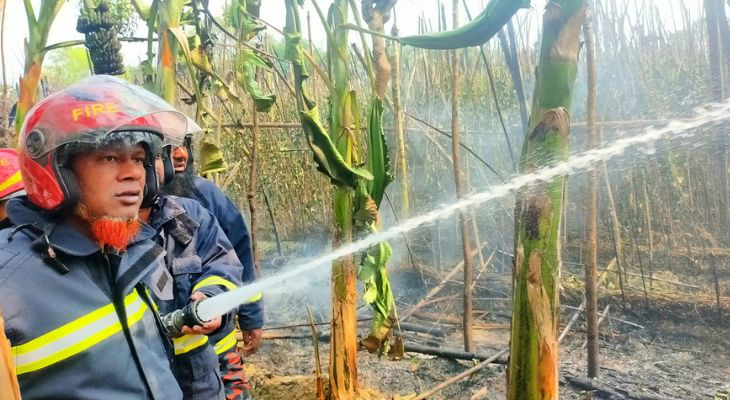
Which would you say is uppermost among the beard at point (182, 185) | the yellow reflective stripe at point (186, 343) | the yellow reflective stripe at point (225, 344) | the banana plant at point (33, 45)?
the banana plant at point (33, 45)

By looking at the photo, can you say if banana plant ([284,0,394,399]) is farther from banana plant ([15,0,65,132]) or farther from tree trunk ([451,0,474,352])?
banana plant ([15,0,65,132])

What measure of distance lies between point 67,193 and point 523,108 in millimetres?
2045

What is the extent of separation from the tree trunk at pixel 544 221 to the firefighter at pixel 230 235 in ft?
4.57

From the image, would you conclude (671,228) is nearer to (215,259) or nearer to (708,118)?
(708,118)

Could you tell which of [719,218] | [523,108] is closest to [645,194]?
[719,218]

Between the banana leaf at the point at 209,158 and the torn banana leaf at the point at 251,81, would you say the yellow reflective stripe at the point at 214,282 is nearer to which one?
the torn banana leaf at the point at 251,81

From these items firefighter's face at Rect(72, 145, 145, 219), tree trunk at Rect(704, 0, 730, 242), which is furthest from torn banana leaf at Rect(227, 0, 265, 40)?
tree trunk at Rect(704, 0, 730, 242)

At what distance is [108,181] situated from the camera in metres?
1.43

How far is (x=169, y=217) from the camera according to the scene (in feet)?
6.25

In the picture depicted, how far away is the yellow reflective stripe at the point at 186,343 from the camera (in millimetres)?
1934

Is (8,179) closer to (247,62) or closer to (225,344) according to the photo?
(225,344)

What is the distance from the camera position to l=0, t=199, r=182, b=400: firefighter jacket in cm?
117

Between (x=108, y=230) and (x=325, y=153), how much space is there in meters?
1.57

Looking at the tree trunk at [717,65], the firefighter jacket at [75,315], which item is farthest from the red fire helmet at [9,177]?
the tree trunk at [717,65]
